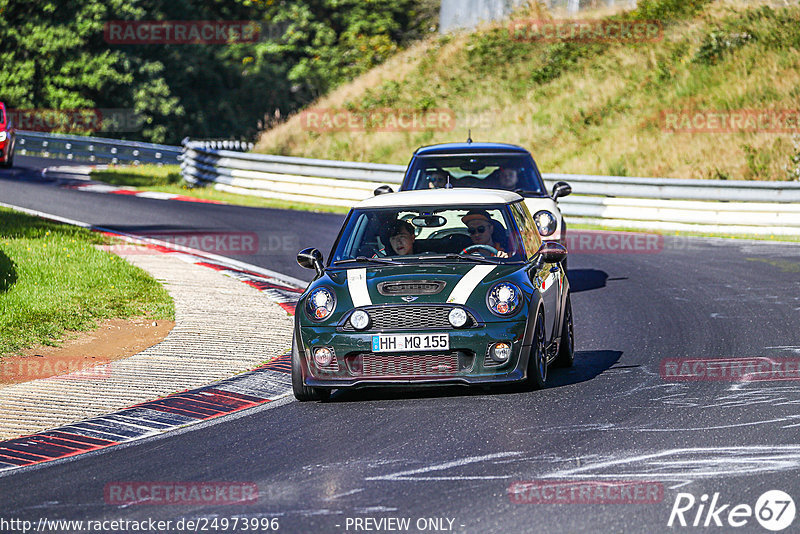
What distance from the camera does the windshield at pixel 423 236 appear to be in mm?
9664

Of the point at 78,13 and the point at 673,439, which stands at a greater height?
the point at 78,13

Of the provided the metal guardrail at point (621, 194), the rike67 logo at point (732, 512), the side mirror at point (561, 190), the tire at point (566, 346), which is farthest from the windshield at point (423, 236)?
the metal guardrail at point (621, 194)

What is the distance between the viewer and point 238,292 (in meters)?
14.8

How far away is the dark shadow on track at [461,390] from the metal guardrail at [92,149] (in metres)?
30.4

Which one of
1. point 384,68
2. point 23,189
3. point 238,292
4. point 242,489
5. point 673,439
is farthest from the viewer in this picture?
point 384,68

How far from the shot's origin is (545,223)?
45.7 feet

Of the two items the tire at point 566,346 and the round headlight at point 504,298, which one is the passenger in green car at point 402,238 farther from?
the tire at point 566,346

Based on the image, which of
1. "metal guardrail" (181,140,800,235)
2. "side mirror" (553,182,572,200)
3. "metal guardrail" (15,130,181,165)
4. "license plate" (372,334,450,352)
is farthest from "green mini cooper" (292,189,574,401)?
"metal guardrail" (15,130,181,165)

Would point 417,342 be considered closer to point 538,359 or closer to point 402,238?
point 538,359

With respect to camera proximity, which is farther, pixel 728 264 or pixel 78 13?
pixel 78 13

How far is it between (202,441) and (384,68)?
34.6 metres

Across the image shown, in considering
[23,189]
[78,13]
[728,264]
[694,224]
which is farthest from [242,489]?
[78,13]

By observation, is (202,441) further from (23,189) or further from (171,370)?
(23,189)

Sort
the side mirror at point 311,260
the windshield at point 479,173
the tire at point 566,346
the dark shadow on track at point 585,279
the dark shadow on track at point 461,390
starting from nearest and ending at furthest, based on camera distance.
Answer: the dark shadow on track at point 461,390
the side mirror at point 311,260
the tire at point 566,346
the windshield at point 479,173
the dark shadow on track at point 585,279
